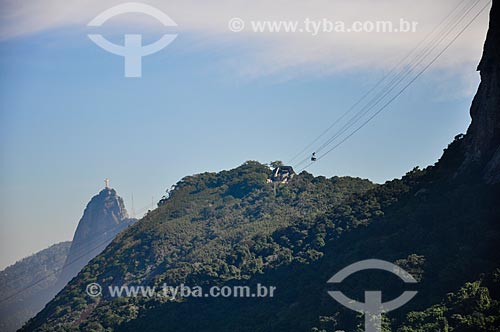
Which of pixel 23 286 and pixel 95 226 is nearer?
pixel 23 286

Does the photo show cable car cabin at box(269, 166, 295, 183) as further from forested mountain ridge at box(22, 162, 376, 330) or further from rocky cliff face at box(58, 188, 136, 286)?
rocky cliff face at box(58, 188, 136, 286)

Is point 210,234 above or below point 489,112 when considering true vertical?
below

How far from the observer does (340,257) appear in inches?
2334

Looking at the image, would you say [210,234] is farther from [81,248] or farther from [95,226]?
[81,248]

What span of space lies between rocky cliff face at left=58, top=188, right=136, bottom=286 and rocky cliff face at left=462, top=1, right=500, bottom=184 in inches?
4845

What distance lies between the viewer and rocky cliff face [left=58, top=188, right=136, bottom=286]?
174 metres

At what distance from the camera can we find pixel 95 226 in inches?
6949

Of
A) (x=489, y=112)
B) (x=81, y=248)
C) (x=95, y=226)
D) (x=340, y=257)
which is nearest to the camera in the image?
(x=489, y=112)

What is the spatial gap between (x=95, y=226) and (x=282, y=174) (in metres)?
81.5

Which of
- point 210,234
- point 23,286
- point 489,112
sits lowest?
point 210,234

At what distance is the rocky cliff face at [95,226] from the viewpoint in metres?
174

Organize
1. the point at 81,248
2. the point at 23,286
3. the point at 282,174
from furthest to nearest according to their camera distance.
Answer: the point at 81,248 < the point at 23,286 < the point at 282,174

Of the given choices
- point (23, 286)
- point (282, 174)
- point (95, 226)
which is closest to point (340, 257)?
point (282, 174)

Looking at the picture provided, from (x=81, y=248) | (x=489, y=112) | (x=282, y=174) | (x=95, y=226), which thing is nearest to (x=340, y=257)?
(x=489, y=112)
